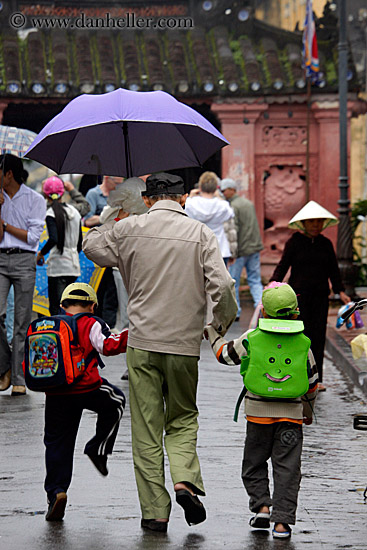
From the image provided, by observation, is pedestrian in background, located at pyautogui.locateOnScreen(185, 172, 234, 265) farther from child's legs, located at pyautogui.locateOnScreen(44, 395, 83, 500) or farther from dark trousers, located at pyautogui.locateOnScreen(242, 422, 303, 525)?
dark trousers, located at pyautogui.locateOnScreen(242, 422, 303, 525)

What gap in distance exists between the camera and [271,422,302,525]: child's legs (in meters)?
5.87

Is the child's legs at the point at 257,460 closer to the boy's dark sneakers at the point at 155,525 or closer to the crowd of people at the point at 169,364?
the crowd of people at the point at 169,364

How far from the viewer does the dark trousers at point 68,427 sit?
20.1 ft

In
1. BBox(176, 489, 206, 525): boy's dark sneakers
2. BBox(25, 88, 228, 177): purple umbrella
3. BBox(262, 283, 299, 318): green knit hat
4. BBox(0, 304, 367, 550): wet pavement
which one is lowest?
BBox(0, 304, 367, 550): wet pavement

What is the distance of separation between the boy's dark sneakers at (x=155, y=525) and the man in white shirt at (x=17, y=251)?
14.1ft

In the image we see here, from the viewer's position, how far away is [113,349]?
6.05 meters

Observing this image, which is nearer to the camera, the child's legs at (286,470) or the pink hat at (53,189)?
the child's legs at (286,470)

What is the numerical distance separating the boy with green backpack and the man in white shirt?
4161 mm

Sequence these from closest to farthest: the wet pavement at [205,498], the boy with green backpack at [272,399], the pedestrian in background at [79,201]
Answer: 1. the wet pavement at [205,498]
2. the boy with green backpack at [272,399]
3. the pedestrian in background at [79,201]

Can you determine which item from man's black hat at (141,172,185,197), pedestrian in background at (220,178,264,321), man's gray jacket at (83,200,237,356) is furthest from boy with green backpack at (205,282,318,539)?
pedestrian in background at (220,178,264,321)

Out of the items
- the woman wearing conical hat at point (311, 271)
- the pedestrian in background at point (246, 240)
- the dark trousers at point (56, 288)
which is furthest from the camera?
the pedestrian in background at point (246, 240)

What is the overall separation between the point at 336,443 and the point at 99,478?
2.10 meters

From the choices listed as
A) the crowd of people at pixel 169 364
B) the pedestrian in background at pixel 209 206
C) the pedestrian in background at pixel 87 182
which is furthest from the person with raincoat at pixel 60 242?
the crowd of people at pixel 169 364

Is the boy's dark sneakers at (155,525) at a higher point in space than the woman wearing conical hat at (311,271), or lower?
lower
